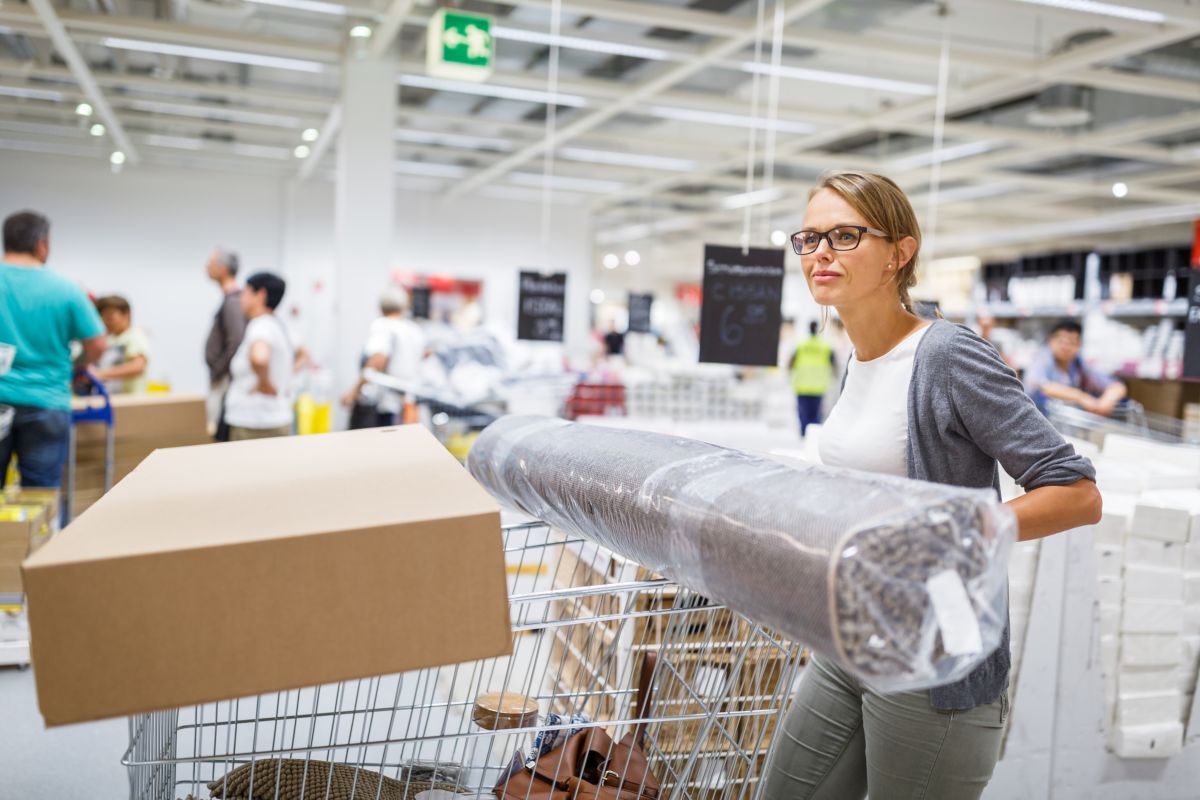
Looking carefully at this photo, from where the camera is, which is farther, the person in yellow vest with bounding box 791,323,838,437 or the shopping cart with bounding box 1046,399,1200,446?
the person in yellow vest with bounding box 791,323,838,437

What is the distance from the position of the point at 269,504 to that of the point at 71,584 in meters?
0.30

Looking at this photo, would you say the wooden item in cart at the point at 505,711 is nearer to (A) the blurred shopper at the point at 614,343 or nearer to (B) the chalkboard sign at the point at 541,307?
(B) the chalkboard sign at the point at 541,307

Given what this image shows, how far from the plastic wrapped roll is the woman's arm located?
0.27 m

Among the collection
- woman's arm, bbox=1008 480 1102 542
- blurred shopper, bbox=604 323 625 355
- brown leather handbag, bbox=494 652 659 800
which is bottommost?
brown leather handbag, bbox=494 652 659 800

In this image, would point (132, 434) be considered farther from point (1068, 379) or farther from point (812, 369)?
point (812, 369)

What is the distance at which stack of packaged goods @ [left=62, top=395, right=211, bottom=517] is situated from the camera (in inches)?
237

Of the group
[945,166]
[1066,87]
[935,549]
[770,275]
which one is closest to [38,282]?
[770,275]

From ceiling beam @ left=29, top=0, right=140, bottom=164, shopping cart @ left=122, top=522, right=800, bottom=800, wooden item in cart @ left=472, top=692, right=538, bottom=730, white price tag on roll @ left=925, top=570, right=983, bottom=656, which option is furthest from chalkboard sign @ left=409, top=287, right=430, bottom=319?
white price tag on roll @ left=925, top=570, right=983, bottom=656

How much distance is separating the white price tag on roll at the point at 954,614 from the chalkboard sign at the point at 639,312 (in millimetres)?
15055

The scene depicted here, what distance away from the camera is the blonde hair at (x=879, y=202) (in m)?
1.74

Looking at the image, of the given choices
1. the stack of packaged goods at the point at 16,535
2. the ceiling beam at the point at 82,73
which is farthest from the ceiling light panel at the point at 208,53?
the stack of packaged goods at the point at 16,535

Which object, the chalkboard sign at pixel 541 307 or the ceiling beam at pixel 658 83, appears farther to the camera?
the chalkboard sign at pixel 541 307

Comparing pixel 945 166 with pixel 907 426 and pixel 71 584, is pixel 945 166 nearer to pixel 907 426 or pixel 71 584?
pixel 907 426

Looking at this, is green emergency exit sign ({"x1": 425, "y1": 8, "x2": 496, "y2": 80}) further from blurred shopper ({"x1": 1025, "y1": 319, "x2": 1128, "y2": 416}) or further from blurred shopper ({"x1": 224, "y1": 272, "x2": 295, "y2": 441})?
blurred shopper ({"x1": 1025, "y1": 319, "x2": 1128, "y2": 416})
